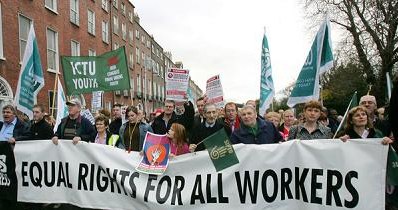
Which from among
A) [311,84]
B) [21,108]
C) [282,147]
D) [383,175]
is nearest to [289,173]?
[282,147]

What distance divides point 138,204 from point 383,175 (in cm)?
284

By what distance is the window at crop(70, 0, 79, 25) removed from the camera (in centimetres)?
2434

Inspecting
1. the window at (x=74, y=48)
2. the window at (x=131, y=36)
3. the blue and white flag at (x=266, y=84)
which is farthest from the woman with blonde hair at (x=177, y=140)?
the window at (x=131, y=36)

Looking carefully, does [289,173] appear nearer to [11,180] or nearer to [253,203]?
[253,203]

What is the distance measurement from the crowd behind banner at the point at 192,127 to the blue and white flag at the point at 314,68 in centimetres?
A: 33

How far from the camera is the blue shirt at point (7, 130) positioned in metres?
6.50

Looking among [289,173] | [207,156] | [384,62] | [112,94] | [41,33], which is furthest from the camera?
[112,94]

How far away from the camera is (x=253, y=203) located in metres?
4.67

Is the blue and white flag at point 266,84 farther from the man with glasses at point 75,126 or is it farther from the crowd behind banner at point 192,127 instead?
the man with glasses at point 75,126

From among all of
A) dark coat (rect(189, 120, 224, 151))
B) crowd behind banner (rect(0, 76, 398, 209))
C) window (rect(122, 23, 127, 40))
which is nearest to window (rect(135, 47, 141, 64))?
window (rect(122, 23, 127, 40))

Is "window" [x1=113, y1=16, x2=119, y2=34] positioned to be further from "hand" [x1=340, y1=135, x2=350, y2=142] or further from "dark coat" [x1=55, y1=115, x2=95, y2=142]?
"hand" [x1=340, y1=135, x2=350, y2=142]

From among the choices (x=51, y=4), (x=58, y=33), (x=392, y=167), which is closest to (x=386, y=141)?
(x=392, y=167)

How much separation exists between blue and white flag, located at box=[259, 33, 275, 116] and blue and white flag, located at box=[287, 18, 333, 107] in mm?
1385

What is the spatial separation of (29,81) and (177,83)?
253cm
